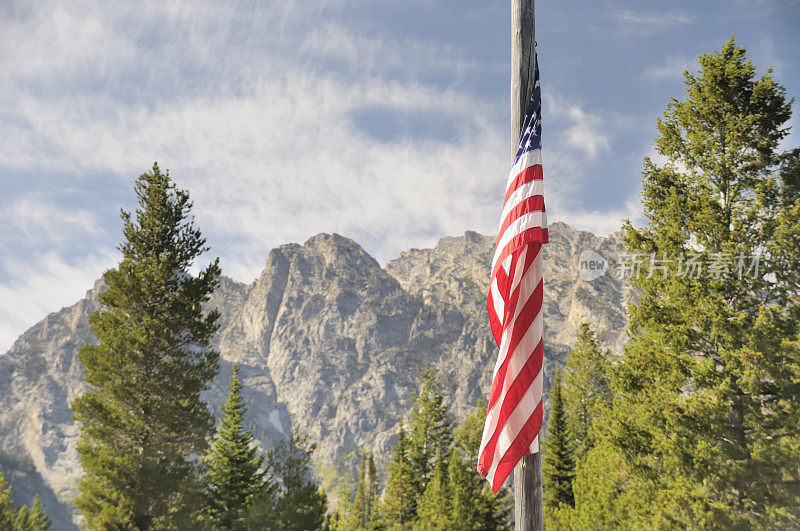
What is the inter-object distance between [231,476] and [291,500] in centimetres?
745

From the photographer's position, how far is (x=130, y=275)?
70.3ft

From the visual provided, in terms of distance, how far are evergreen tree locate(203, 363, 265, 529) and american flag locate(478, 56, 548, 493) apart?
90.0 feet

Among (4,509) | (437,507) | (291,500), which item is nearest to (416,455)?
(437,507)

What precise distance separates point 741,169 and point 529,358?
1163 cm

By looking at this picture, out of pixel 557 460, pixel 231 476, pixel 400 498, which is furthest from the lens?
pixel 400 498

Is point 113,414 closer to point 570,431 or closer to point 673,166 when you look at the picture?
point 673,166

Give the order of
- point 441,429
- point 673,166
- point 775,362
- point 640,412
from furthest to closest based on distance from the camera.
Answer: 1. point 441,429
2. point 673,166
3. point 640,412
4. point 775,362

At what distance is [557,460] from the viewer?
1288 inches

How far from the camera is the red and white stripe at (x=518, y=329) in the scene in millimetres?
5156

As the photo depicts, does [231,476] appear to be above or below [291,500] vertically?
above

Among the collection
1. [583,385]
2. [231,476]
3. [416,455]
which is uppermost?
[583,385]

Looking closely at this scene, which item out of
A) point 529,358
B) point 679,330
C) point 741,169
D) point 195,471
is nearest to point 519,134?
point 529,358

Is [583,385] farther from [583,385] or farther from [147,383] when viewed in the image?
[147,383]

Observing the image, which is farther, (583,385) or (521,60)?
(583,385)
